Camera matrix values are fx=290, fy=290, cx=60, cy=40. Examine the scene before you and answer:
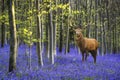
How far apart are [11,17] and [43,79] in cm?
465

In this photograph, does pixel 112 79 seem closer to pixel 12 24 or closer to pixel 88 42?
pixel 12 24

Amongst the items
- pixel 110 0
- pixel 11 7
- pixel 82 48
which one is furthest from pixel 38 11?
pixel 110 0

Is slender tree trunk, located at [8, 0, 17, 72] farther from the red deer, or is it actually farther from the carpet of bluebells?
the red deer

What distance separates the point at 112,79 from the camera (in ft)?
42.0

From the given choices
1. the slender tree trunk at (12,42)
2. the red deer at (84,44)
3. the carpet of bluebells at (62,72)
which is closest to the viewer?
the carpet of bluebells at (62,72)

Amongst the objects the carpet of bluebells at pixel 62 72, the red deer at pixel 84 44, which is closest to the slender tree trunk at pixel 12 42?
the carpet of bluebells at pixel 62 72

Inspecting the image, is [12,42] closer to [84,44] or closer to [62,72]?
[62,72]

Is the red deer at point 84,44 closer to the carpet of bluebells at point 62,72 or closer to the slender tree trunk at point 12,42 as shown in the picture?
the carpet of bluebells at point 62,72

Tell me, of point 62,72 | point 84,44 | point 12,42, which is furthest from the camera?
point 84,44

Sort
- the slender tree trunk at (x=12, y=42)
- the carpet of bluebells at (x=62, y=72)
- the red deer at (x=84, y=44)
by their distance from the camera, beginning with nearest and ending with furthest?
the carpet of bluebells at (x=62, y=72)
the slender tree trunk at (x=12, y=42)
the red deer at (x=84, y=44)

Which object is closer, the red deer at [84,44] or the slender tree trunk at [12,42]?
the slender tree trunk at [12,42]

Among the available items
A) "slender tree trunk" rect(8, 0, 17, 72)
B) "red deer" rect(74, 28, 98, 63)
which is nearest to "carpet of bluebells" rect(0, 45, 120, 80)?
"slender tree trunk" rect(8, 0, 17, 72)

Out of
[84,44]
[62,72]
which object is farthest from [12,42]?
[84,44]

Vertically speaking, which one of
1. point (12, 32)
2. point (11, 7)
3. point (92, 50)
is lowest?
point (92, 50)
